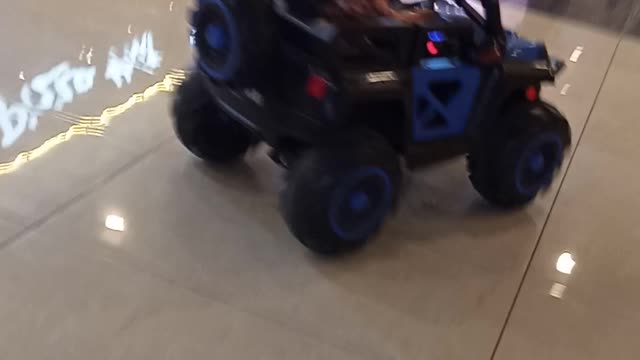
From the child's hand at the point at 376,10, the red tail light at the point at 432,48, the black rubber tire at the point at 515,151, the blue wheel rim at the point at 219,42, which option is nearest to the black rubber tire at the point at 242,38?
the blue wheel rim at the point at 219,42

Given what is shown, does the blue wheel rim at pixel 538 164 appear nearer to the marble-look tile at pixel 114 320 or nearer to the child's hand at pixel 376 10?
the child's hand at pixel 376 10

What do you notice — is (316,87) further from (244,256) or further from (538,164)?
(538,164)

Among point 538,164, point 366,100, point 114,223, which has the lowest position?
point 114,223

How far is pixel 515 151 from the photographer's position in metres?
1.51

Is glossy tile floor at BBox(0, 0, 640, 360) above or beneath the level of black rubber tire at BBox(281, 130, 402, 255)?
beneath

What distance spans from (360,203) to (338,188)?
0.19 ft

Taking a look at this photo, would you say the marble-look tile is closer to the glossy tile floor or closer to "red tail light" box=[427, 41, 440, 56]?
the glossy tile floor

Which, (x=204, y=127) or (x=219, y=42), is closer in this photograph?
(x=219, y=42)

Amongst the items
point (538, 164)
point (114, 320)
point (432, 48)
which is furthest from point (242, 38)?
point (538, 164)

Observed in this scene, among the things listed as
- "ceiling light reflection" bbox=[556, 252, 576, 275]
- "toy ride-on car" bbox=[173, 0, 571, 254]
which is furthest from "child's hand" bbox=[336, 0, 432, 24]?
"ceiling light reflection" bbox=[556, 252, 576, 275]

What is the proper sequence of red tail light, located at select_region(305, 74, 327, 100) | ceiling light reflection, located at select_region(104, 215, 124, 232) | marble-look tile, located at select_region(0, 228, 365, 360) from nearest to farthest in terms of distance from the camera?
1. marble-look tile, located at select_region(0, 228, 365, 360)
2. red tail light, located at select_region(305, 74, 327, 100)
3. ceiling light reflection, located at select_region(104, 215, 124, 232)

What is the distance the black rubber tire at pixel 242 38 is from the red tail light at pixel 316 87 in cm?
7

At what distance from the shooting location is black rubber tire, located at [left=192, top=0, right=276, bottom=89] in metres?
1.31

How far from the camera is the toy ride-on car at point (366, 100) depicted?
4.37ft
